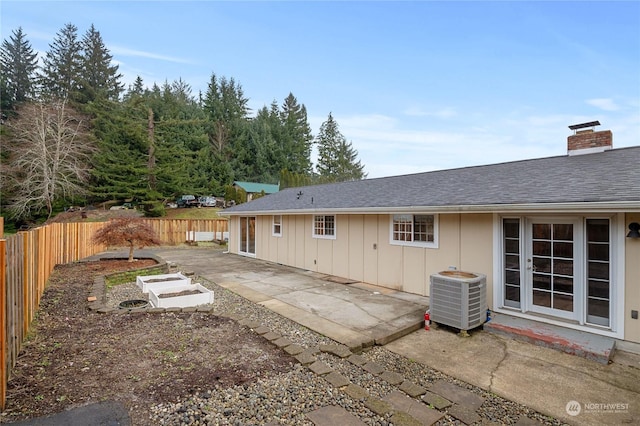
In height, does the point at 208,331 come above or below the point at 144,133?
below

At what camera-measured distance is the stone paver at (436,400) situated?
10.2ft

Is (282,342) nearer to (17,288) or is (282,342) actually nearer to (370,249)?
(17,288)

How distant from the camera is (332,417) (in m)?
2.88

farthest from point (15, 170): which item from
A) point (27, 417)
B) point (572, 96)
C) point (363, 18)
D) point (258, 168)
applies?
point (572, 96)

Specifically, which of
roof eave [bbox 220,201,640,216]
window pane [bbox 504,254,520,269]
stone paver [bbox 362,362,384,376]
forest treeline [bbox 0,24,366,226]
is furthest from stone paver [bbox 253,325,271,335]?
forest treeline [bbox 0,24,366,226]

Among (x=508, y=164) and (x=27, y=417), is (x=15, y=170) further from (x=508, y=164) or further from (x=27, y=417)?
(x=508, y=164)

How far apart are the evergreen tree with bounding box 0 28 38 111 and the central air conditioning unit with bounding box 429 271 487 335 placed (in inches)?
1582

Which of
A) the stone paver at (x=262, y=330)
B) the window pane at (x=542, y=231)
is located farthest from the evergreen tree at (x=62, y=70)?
the window pane at (x=542, y=231)

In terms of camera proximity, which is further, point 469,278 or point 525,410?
point 469,278

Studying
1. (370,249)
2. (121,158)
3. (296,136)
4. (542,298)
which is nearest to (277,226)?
(370,249)

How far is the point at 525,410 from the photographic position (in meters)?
3.11

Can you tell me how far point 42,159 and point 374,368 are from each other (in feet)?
84.5

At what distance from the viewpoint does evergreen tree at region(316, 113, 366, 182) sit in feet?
148

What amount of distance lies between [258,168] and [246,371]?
35.8 metres
